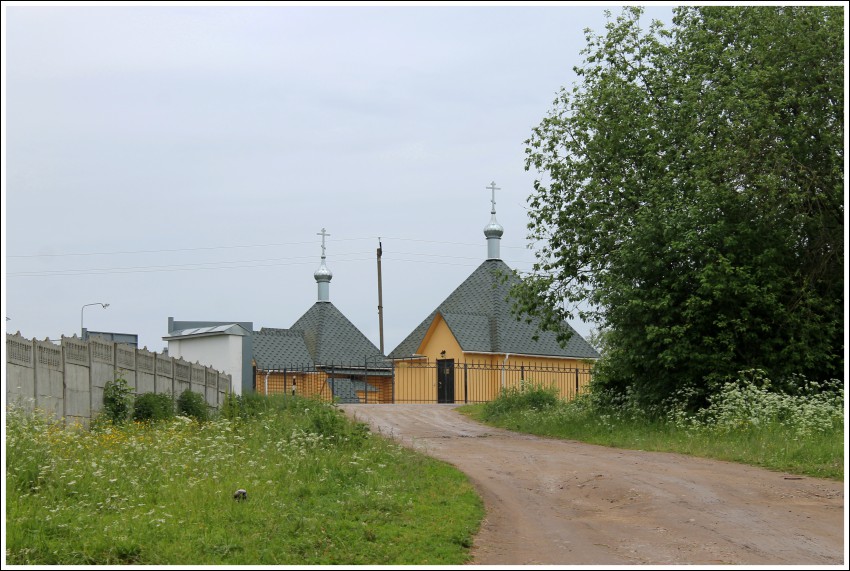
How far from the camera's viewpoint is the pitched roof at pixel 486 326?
45.6 meters

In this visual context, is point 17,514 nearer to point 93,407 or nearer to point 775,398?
point 93,407

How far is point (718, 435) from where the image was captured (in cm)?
1984

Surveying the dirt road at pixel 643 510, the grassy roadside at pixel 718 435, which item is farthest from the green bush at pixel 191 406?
the grassy roadside at pixel 718 435

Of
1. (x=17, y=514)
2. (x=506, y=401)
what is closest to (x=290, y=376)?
(x=506, y=401)

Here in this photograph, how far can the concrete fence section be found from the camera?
16578 millimetres

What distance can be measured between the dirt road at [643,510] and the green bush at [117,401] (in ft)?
20.8

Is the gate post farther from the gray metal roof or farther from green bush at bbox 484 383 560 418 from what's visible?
the gray metal roof

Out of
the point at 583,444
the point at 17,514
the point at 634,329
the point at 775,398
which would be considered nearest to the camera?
the point at 17,514

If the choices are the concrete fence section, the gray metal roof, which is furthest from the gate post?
the concrete fence section

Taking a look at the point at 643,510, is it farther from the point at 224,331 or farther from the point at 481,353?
the point at 481,353

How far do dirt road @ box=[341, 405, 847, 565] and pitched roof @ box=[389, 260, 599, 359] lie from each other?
83.5 ft

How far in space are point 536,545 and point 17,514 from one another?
16.7ft

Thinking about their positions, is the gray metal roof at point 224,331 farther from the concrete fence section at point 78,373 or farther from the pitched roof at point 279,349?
the pitched roof at point 279,349

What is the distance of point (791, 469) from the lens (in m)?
16.3
